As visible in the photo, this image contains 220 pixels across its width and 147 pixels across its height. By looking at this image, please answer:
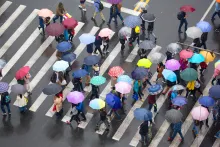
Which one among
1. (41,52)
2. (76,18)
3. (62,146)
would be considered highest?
(76,18)

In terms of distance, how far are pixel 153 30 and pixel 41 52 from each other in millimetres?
6910

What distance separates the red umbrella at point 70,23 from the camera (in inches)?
1264

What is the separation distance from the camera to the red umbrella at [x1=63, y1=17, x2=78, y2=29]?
32.1 metres

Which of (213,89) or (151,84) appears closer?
(213,89)

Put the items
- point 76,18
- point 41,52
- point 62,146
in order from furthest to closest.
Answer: point 76,18 → point 41,52 → point 62,146

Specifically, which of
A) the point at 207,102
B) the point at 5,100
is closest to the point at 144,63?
the point at 207,102

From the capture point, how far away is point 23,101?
93.7 ft

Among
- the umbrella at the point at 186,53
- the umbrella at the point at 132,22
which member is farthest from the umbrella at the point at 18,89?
the umbrella at the point at 186,53

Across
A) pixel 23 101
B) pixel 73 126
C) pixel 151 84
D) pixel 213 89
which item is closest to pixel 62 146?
pixel 73 126

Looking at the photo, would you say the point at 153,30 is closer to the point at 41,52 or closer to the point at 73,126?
the point at 41,52

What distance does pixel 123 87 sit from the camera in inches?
1089

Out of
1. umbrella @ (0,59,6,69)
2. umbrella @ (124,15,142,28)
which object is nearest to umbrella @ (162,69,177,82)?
umbrella @ (124,15,142,28)

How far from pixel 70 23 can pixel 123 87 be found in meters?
6.43

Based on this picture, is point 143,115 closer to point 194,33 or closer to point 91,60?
point 91,60
